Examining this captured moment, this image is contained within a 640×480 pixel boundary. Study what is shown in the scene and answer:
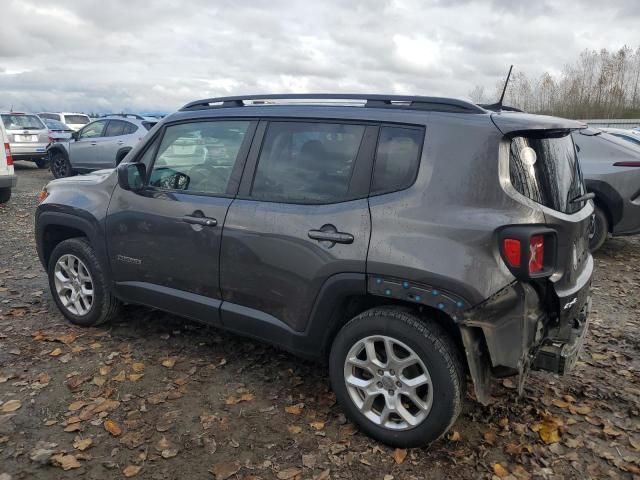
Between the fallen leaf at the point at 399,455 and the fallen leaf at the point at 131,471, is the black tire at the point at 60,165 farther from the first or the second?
the fallen leaf at the point at 399,455

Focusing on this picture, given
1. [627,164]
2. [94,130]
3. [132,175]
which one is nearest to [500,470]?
[132,175]

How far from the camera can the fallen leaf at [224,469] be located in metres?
2.78

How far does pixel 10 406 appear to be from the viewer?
3357 mm

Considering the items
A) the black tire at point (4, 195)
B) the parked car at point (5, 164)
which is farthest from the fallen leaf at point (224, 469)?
the black tire at point (4, 195)

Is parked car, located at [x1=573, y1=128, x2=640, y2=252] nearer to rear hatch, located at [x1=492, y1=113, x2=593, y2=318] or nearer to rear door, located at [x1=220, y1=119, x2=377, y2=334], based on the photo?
rear hatch, located at [x1=492, y1=113, x2=593, y2=318]

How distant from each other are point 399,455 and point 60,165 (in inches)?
572

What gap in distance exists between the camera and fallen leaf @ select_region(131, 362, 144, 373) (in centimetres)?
386

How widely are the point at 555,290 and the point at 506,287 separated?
1.13ft

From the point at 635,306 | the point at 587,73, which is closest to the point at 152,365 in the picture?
the point at 635,306

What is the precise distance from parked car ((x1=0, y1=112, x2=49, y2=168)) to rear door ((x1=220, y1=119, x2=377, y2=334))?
1539 cm

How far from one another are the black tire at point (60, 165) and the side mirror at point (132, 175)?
38.8 ft

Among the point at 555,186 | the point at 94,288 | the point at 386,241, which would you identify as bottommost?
the point at 94,288

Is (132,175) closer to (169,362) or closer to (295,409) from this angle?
(169,362)

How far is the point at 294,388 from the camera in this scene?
365 cm
